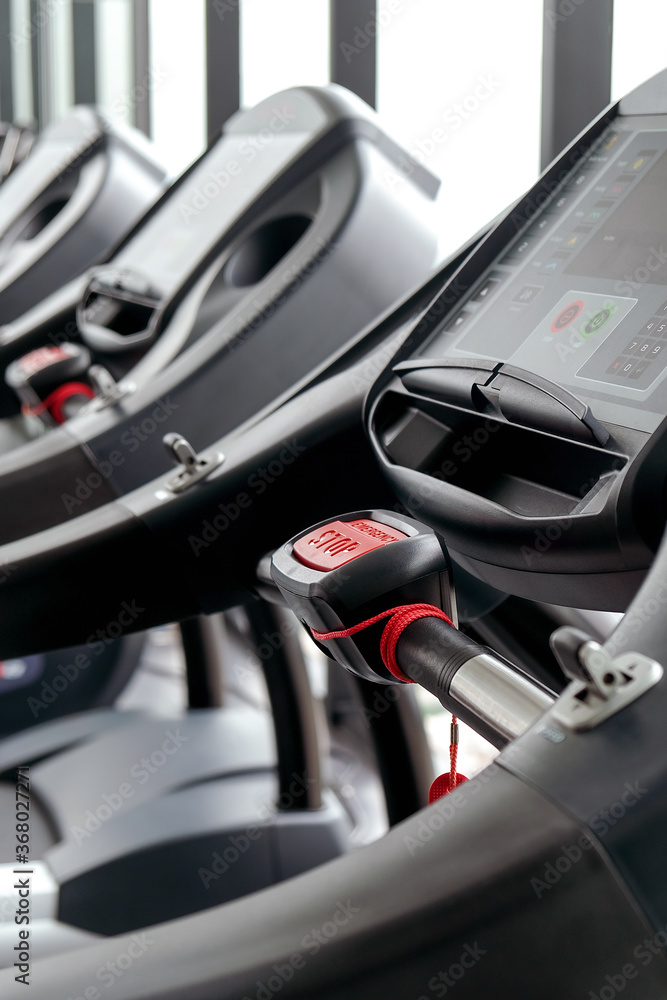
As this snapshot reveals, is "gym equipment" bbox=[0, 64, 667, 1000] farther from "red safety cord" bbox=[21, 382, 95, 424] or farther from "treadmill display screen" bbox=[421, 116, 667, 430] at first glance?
"red safety cord" bbox=[21, 382, 95, 424]

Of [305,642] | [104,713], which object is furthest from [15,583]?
[305,642]

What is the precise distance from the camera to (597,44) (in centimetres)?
153

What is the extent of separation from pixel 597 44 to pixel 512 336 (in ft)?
3.06

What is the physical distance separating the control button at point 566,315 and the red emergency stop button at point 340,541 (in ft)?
0.78

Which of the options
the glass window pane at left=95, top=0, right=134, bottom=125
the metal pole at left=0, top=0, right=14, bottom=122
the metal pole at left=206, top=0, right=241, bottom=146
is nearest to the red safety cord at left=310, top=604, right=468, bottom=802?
the metal pole at left=206, top=0, right=241, bottom=146

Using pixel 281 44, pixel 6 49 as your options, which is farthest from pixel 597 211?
pixel 6 49

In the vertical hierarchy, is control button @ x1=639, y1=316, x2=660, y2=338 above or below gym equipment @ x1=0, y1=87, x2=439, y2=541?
above

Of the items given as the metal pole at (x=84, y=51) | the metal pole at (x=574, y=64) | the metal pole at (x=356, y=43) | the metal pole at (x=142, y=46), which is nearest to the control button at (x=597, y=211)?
the metal pole at (x=574, y=64)

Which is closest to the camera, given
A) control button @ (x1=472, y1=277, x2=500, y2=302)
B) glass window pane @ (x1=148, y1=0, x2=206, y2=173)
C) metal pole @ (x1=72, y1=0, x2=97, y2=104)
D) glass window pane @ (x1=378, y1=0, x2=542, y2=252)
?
control button @ (x1=472, y1=277, x2=500, y2=302)

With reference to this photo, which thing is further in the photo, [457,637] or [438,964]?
[457,637]

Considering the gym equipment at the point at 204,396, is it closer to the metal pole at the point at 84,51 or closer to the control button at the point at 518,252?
the control button at the point at 518,252

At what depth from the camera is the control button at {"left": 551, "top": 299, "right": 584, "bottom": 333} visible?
80 centimetres

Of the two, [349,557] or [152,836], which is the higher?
[349,557]

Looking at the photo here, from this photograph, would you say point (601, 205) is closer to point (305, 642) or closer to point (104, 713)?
point (104, 713)
